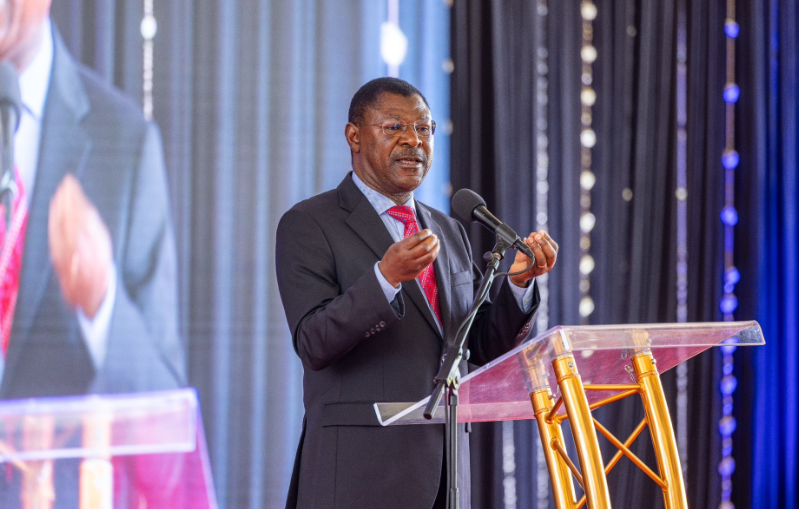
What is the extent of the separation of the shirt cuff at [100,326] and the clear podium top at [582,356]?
1.91m

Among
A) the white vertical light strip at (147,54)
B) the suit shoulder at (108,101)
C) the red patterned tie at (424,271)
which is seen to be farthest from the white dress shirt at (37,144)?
the red patterned tie at (424,271)

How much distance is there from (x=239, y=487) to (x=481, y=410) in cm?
183

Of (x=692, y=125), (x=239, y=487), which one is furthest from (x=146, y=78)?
(x=692, y=125)

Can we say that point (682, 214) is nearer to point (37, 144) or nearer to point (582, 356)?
point (582, 356)

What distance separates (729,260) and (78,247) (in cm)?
278

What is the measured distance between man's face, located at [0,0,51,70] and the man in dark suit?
1720 millimetres

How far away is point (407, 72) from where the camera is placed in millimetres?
3381

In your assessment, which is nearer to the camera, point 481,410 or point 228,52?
point 481,410

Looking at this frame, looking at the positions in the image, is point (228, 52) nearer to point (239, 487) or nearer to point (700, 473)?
point (239, 487)

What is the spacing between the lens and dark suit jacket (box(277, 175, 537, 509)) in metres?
1.62

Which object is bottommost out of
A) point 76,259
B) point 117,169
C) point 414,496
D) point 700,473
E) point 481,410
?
point 700,473

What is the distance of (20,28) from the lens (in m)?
3.04

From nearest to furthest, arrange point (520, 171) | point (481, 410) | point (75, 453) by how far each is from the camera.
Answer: point (481, 410), point (75, 453), point (520, 171)

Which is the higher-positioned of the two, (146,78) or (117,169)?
(146,78)
